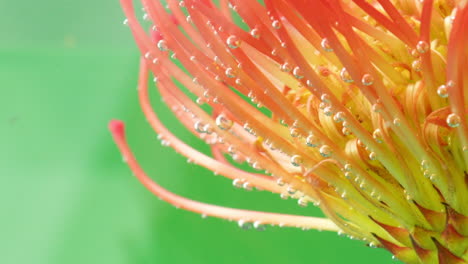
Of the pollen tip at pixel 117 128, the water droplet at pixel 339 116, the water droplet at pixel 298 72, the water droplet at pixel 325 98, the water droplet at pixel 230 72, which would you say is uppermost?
the pollen tip at pixel 117 128

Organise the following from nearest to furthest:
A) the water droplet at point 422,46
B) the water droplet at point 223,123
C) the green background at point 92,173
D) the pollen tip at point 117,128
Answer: the water droplet at point 422,46, the water droplet at point 223,123, the pollen tip at point 117,128, the green background at point 92,173

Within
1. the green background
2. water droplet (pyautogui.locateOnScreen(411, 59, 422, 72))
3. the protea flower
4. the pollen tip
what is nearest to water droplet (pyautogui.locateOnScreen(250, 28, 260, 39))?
the protea flower

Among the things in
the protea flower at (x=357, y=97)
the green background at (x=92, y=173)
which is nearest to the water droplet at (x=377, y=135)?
the protea flower at (x=357, y=97)

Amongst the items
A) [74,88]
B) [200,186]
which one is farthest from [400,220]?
[74,88]

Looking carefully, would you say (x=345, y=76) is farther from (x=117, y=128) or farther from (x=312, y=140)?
(x=117, y=128)

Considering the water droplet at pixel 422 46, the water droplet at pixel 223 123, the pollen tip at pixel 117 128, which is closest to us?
the water droplet at pixel 422 46

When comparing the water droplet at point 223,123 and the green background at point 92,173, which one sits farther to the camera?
the green background at point 92,173

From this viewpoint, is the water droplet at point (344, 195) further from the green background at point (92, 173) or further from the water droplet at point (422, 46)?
the green background at point (92, 173)

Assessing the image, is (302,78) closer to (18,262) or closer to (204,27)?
(204,27)
